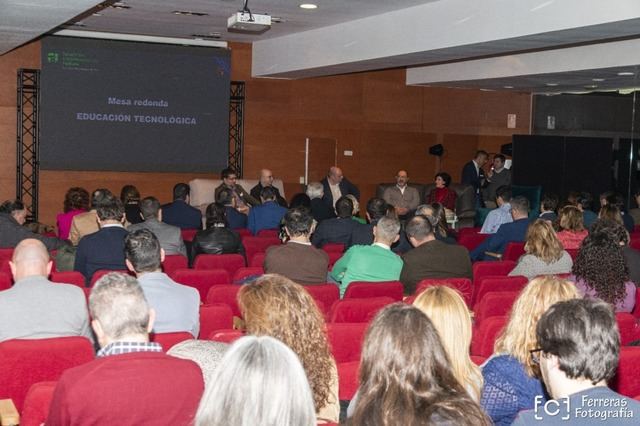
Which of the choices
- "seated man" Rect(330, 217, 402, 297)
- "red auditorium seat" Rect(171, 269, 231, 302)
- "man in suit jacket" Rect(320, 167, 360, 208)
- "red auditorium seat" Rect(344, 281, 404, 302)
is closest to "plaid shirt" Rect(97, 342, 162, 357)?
"red auditorium seat" Rect(344, 281, 404, 302)

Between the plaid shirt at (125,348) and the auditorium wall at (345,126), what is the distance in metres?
11.7

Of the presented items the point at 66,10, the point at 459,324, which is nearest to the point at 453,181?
the point at 66,10

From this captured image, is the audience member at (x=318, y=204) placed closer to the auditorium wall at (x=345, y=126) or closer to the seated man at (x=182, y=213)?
the seated man at (x=182, y=213)

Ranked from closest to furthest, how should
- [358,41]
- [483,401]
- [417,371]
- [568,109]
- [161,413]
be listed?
[417,371] → [161,413] → [483,401] → [358,41] → [568,109]

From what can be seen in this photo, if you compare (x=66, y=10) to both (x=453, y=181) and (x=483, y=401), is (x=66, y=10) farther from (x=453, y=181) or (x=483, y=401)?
(x=453, y=181)

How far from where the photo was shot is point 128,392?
292 centimetres

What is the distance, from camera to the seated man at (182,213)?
1052 centimetres

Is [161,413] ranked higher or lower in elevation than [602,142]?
lower

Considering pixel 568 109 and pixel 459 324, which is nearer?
pixel 459 324

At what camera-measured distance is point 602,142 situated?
16453 mm

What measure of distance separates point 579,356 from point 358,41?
33.1ft

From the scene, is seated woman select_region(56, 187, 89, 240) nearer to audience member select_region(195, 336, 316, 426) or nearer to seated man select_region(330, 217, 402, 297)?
seated man select_region(330, 217, 402, 297)

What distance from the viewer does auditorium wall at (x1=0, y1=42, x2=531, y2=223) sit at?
14.4 meters

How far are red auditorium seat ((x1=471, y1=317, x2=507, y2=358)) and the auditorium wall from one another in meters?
10.7
